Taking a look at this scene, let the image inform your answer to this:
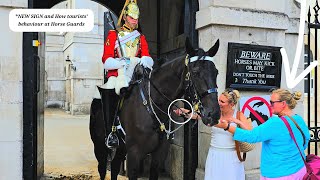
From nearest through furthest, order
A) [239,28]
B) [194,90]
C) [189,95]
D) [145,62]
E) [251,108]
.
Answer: [194,90] < [189,95] < [145,62] < [239,28] < [251,108]

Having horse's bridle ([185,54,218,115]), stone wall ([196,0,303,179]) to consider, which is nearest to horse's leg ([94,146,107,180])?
stone wall ([196,0,303,179])

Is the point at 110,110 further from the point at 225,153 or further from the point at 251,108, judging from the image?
the point at 251,108

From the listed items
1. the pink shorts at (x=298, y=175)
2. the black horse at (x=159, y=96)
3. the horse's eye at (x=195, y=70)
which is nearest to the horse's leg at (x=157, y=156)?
the black horse at (x=159, y=96)

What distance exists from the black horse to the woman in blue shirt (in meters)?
0.51

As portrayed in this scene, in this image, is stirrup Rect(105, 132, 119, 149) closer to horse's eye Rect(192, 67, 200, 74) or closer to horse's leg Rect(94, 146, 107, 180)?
horse's leg Rect(94, 146, 107, 180)

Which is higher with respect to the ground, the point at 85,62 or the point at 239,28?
the point at 85,62

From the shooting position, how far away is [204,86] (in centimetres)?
378

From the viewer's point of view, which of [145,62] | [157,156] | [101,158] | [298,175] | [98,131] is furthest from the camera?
[101,158]

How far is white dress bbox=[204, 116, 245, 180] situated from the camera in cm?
381

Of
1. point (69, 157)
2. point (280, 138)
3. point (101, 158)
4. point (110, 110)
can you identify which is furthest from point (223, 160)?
point (69, 157)

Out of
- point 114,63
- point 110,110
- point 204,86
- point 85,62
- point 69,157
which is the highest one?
point 85,62

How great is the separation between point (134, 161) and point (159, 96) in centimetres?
83

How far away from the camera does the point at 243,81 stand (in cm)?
550

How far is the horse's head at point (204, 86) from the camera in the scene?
363cm
